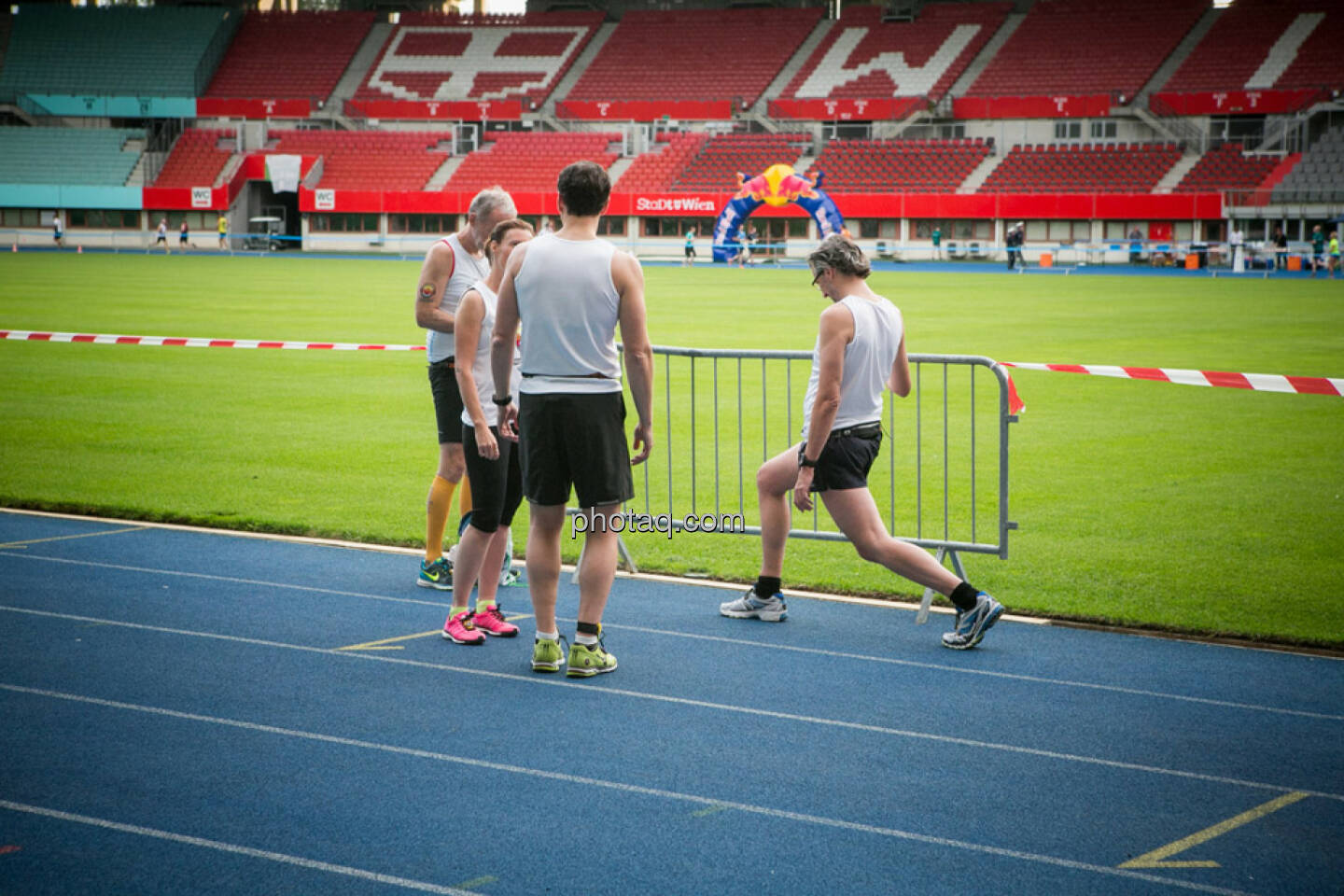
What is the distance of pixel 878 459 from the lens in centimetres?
1259

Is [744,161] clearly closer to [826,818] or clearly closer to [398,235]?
[398,235]

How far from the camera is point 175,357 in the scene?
20.7m

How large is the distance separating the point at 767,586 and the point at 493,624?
1485mm

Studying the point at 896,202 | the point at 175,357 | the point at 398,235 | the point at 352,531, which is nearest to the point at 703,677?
the point at 352,531

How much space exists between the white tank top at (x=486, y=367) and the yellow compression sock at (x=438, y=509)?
0.75 m

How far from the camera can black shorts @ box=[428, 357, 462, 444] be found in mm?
7438

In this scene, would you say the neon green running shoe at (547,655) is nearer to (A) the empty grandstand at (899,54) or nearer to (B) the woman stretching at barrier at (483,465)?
(B) the woman stretching at barrier at (483,465)

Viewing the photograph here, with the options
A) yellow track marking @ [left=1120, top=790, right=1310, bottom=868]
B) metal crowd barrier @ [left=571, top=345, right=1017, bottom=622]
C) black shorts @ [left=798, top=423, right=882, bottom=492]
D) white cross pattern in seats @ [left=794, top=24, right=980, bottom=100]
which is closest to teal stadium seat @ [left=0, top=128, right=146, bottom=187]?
white cross pattern in seats @ [left=794, top=24, right=980, bottom=100]

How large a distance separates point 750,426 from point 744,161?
5232 cm

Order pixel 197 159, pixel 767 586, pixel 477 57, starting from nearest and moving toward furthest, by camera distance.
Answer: pixel 767 586
pixel 197 159
pixel 477 57

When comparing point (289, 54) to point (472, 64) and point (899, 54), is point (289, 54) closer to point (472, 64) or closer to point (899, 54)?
point (472, 64)

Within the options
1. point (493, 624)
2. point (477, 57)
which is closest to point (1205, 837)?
point (493, 624)

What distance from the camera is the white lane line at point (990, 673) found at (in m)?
5.92

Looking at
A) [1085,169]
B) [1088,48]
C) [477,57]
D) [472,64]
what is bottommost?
[1085,169]
